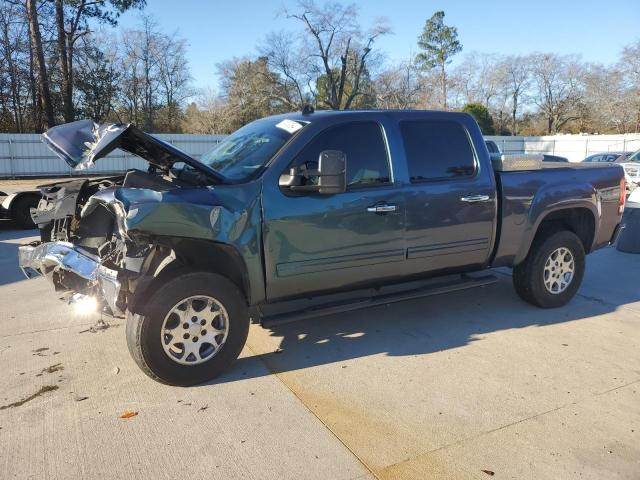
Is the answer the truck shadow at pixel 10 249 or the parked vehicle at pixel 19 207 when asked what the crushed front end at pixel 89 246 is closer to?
the truck shadow at pixel 10 249

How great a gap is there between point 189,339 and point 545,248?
368 centimetres

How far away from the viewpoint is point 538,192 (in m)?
5.10

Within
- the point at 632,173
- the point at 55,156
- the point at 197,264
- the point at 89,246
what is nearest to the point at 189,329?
the point at 197,264

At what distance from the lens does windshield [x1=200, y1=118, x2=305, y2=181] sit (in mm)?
4113

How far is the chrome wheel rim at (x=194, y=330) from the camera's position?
3658mm

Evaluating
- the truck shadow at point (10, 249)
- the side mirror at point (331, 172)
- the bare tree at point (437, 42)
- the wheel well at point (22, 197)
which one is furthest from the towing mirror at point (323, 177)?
the bare tree at point (437, 42)

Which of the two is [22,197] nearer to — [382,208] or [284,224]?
[284,224]

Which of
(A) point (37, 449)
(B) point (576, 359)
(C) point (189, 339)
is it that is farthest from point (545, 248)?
(A) point (37, 449)

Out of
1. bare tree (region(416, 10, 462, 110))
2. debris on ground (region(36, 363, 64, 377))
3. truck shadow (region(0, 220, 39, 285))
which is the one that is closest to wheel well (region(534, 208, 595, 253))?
debris on ground (region(36, 363, 64, 377))

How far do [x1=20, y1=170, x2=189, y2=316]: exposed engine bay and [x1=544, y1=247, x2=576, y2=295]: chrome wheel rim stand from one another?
3806 mm

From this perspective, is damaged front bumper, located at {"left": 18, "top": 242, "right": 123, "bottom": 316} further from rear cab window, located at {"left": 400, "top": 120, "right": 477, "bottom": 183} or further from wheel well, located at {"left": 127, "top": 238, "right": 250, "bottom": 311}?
rear cab window, located at {"left": 400, "top": 120, "right": 477, "bottom": 183}

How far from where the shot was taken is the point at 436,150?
470cm

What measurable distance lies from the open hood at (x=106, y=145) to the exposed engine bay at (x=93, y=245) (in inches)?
8.0

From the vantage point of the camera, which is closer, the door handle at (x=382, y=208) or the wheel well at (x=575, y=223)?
the door handle at (x=382, y=208)
